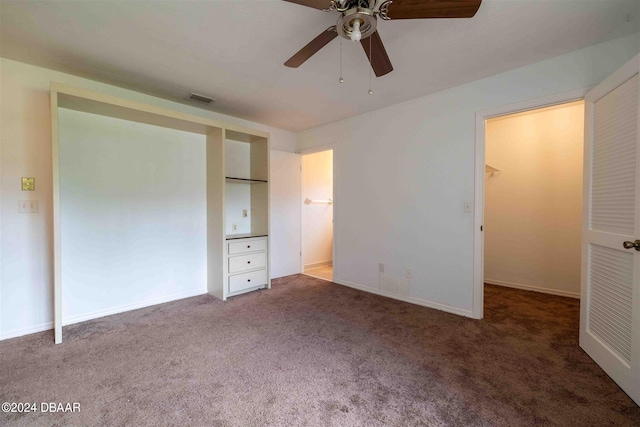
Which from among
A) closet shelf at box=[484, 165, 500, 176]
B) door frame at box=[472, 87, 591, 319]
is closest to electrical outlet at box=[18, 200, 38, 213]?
door frame at box=[472, 87, 591, 319]

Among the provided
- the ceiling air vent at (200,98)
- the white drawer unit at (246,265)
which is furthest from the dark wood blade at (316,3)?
the white drawer unit at (246,265)

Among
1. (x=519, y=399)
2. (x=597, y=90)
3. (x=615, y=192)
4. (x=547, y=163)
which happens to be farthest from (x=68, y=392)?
(x=547, y=163)

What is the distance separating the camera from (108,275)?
2.81 meters

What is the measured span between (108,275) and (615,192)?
438 cm

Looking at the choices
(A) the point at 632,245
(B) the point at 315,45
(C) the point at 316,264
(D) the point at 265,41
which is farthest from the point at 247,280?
(A) the point at 632,245

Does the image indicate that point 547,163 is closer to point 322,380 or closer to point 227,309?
point 322,380

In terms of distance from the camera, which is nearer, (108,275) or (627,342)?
(627,342)

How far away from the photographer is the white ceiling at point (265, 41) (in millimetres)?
1725

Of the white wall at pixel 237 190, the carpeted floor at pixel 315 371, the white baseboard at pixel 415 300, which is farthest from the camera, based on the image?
the white wall at pixel 237 190

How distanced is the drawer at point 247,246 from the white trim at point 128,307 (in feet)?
2.50

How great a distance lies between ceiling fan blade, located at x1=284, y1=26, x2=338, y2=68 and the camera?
5.10 feet

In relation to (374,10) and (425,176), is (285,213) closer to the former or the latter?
(425,176)

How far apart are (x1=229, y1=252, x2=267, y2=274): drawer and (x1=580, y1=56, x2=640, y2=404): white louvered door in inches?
129

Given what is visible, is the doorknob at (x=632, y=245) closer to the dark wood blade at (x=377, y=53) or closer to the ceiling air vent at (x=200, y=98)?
the dark wood blade at (x=377, y=53)
